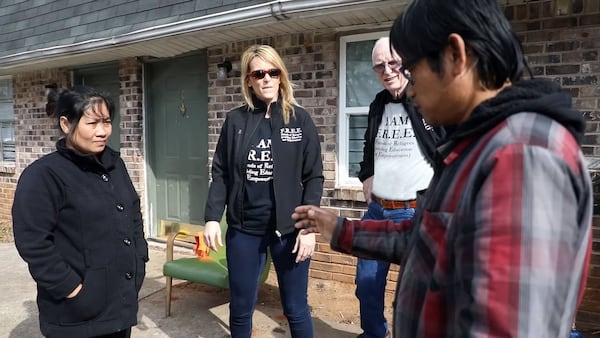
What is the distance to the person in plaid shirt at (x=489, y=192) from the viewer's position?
0.74m

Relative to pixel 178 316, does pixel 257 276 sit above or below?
above

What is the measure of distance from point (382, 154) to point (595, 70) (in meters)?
1.70

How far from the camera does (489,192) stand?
0.78 m

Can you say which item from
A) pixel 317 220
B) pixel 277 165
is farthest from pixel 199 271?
pixel 317 220

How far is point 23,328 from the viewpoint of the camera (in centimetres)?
371

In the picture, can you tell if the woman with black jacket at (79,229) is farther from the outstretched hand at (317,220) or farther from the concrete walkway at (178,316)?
the concrete walkway at (178,316)

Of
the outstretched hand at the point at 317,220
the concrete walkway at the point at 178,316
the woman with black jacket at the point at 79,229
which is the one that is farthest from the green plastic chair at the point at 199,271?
the outstretched hand at the point at 317,220

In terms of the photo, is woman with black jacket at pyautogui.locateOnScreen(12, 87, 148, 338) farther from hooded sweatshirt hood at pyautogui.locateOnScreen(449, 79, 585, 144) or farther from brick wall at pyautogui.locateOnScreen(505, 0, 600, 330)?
brick wall at pyautogui.locateOnScreen(505, 0, 600, 330)

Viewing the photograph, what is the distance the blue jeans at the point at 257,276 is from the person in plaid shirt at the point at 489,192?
5.14 feet

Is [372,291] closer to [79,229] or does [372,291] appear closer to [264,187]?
[264,187]

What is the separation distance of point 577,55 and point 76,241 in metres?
3.37

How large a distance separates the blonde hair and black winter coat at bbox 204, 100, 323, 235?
0.03m

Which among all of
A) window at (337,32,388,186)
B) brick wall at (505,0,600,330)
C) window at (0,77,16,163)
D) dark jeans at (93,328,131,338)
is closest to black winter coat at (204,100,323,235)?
dark jeans at (93,328,131,338)

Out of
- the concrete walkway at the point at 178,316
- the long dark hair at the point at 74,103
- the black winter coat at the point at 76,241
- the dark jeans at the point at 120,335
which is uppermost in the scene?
the long dark hair at the point at 74,103
